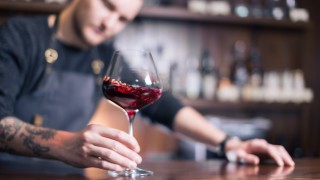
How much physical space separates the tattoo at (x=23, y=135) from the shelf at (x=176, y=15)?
136cm

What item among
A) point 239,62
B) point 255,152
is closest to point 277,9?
point 239,62

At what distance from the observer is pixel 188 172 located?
1.06m

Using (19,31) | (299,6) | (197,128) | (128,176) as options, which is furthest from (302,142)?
(128,176)

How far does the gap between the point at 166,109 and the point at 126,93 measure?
69cm

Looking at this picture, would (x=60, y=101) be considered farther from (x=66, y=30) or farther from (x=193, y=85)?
(x=193, y=85)

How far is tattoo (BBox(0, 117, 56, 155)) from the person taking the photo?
3.43ft

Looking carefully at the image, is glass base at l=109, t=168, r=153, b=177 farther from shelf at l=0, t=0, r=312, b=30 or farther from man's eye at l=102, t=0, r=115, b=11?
shelf at l=0, t=0, r=312, b=30

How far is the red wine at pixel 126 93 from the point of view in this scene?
980 mm

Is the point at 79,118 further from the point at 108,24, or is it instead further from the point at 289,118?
the point at 289,118

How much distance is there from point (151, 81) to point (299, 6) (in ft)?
7.49

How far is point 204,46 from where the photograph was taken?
2885 millimetres

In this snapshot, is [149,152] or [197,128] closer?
[197,128]

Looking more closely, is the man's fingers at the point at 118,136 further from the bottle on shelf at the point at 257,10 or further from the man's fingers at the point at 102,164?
the bottle on shelf at the point at 257,10

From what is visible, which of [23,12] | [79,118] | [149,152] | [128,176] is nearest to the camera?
[128,176]
